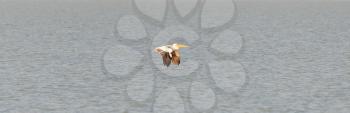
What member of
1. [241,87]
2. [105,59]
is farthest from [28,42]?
[241,87]

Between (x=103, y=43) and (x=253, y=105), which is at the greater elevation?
(x=253, y=105)

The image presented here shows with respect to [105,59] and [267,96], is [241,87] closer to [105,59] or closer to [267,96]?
[267,96]

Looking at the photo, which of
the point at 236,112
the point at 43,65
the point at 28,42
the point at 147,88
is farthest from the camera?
the point at 28,42

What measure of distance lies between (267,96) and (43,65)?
66.3 feet

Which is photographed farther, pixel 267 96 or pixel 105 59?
pixel 105 59

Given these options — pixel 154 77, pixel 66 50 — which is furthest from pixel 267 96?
pixel 66 50

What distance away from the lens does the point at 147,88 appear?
43406mm

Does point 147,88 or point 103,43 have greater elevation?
point 147,88

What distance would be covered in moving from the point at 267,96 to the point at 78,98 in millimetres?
10406

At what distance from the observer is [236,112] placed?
36.4 m

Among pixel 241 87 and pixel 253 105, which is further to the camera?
pixel 241 87

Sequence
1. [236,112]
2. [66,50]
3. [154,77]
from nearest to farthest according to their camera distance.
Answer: [236,112], [154,77], [66,50]

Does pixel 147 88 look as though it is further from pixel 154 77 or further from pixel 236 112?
pixel 236 112

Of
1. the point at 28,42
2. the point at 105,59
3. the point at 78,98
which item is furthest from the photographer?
the point at 28,42
